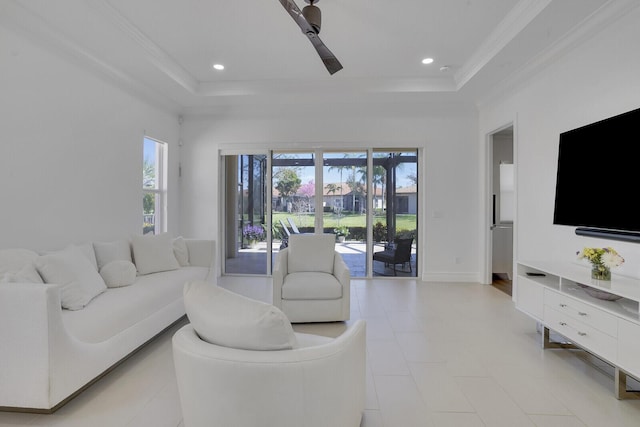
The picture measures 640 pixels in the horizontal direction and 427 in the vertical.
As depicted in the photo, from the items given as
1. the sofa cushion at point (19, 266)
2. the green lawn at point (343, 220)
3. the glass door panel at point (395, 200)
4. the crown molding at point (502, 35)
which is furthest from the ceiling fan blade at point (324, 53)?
the green lawn at point (343, 220)

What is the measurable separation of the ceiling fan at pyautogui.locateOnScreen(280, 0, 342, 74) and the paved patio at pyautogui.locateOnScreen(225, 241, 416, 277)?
3.34m

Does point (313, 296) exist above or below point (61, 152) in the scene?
below

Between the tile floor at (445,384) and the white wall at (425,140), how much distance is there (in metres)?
1.78

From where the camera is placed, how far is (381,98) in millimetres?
4754

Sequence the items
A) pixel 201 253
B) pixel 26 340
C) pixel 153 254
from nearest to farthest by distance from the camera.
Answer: pixel 26 340 < pixel 153 254 < pixel 201 253

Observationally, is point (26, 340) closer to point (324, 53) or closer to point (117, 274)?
point (117, 274)

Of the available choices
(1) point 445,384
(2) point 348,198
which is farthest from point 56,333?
(2) point 348,198

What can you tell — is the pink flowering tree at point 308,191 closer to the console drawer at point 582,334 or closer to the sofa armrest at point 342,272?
the sofa armrest at point 342,272

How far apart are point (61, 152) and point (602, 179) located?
4.76 metres

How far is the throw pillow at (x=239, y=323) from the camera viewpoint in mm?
1236

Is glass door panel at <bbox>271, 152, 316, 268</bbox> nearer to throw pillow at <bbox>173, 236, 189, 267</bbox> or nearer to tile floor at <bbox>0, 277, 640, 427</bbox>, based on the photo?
throw pillow at <bbox>173, 236, 189, 267</bbox>

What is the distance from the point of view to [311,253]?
12.5ft

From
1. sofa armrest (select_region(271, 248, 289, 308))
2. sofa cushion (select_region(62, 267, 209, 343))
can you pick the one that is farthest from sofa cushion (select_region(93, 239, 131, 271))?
sofa armrest (select_region(271, 248, 289, 308))

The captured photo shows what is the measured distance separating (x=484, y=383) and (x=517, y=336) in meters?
1.09
